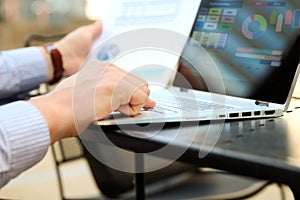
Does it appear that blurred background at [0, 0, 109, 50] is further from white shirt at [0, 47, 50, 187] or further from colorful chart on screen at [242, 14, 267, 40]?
white shirt at [0, 47, 50, 187]

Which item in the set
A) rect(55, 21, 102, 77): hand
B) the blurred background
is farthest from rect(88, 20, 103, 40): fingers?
the blurred background

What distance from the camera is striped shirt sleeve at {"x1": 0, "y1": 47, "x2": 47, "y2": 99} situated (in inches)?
41.3

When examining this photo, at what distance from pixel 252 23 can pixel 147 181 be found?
689 millimetres

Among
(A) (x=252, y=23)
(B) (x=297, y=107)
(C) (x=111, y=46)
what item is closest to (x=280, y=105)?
(B) (x=297, y=107)

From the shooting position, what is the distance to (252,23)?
30.2 inches

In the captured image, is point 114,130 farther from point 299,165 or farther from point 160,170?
point 160,170

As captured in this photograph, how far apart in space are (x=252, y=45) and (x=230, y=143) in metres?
0.29

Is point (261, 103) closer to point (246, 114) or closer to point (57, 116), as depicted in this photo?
point (246, 114)

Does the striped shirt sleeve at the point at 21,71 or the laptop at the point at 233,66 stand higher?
the laptop at the point at 233,66

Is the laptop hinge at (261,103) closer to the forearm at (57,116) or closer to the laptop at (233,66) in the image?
the laptop at (233,66)

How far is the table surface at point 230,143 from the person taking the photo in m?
0.45

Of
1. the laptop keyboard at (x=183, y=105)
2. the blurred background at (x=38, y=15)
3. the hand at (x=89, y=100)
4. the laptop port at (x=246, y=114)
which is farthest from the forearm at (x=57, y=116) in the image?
the blurred background at (x=38, y=15)

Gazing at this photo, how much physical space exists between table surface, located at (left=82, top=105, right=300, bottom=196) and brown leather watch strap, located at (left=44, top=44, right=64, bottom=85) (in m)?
0.54

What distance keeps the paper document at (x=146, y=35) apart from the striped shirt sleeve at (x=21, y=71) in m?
0.14
